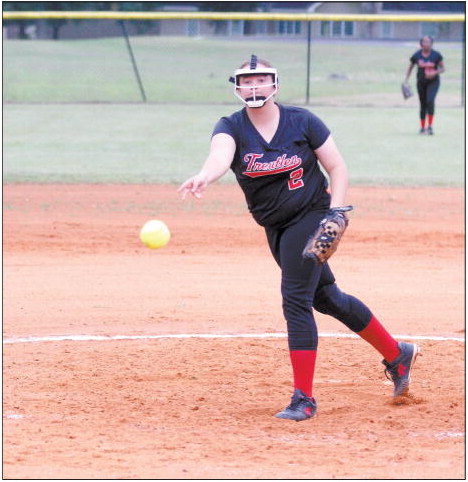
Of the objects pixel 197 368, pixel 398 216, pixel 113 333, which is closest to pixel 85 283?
pixel 113 333

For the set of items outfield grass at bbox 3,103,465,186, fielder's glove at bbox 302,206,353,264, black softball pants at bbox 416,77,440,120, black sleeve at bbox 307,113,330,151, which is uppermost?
black sleeve at bbox 307,113,330,151

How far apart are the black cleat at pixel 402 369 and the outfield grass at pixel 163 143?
9141mm

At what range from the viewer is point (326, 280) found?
18.2 feet

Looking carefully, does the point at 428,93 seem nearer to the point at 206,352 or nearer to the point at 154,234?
the point at 154,234

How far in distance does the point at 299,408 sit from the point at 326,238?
3.12 ft

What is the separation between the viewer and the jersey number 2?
5.28 m

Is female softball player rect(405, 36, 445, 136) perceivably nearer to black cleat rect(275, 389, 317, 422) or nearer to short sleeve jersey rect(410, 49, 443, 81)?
short sleeve jersey rect(410, 49, 443, 81)

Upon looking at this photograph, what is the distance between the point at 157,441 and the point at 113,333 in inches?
106

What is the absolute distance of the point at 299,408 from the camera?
5344 mm

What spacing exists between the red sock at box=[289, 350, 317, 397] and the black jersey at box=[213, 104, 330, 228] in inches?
28.1

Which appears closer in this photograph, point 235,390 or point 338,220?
point 338,220

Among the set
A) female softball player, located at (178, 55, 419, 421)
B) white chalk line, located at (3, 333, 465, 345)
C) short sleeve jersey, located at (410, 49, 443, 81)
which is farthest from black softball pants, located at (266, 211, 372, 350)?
short sleeve jersey, located at (410, 49, 443, 81)

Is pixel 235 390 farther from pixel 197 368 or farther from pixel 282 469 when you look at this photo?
pixel 282 469

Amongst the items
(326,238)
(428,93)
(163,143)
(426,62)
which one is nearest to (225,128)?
(326,238)
